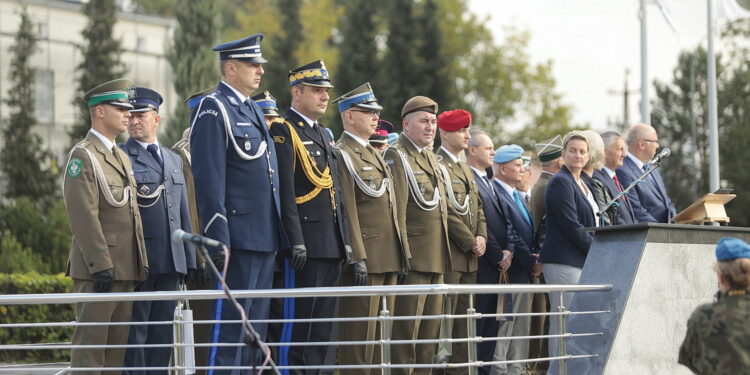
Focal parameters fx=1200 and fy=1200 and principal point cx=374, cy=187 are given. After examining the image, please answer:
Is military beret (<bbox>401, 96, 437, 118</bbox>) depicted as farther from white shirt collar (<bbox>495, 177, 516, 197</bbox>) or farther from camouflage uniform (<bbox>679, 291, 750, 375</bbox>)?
camouflage uniform (<bbox>679, 291, 750, 375</bbox>)

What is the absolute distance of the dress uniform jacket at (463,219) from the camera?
32.5 feet

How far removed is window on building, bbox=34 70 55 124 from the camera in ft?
129

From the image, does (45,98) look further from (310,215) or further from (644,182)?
(310,215)

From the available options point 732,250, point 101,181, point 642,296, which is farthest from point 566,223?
point 101,181

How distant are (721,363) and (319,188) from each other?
3.37 metres

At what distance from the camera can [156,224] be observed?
887cm

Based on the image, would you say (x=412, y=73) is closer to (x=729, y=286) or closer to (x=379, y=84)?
(x=379, y=84)

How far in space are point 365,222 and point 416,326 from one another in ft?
3.11

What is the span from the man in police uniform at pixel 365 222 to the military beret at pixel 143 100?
158 centimetres

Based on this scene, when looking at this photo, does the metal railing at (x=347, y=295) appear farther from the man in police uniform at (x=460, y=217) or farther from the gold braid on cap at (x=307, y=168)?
the man in police uniform at (x=460, y=217)

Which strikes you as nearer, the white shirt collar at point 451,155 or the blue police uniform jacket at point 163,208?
the blue police uniform jacket at point 163,208

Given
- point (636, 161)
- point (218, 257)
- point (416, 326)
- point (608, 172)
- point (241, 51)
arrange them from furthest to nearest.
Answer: point (636, 161) → point (608, 172) → point (416, 326) → point (241, 51) → point (218, 257)

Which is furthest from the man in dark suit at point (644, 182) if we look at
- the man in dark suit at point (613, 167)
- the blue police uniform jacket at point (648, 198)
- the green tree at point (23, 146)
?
the green tree at point (23, 146)

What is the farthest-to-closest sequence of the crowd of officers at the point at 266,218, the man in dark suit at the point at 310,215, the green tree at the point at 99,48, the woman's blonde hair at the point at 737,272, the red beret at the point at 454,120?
the green tree at the point at 99,48 < the red beret at the point at 454,120 < the man in dark suit at the point at 310,215 < the crowd of officers at the point at 266,218 < the woman's blonde hair at the point at 737,272
